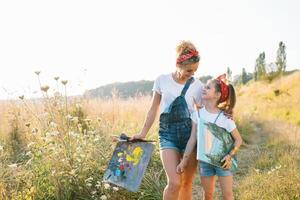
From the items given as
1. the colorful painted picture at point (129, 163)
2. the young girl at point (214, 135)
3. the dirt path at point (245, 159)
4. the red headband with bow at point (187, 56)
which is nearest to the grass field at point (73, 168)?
A: the dirt path at point (245, 159)

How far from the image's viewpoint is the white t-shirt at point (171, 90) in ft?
13.5

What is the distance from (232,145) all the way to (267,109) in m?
18.3

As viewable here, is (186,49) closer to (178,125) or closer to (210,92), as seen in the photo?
(210,92)

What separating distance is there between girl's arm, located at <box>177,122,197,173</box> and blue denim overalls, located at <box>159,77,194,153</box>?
0.05 metres

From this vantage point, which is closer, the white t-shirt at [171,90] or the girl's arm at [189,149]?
the girl's arm at [189,149]

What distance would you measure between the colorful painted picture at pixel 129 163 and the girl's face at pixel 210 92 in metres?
0.71

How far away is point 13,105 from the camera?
343 inches

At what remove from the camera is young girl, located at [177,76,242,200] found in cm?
405

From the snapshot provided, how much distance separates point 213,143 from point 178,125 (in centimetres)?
34

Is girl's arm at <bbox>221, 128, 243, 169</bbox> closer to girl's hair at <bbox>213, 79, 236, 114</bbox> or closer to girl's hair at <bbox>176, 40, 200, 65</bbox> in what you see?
girl's hair at <bbox>213, 79, 236, 114</bbox>

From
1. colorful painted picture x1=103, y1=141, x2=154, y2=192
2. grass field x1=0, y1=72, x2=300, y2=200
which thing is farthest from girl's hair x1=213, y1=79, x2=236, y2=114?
grass field x1=0, y1=72, x2=300, y2=200

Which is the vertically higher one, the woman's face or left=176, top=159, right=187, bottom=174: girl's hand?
the woman's face

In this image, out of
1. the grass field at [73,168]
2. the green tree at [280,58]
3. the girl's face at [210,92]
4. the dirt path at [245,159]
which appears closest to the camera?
the girl's face at [210,92]

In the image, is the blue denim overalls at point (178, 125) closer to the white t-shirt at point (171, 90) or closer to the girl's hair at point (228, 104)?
the white t-shirt at point (171, 90)
